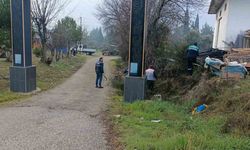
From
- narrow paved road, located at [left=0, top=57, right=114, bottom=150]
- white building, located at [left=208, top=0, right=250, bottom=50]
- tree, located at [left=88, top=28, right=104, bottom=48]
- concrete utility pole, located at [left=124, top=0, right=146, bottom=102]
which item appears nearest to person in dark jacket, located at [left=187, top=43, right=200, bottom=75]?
white building, located at [left=208, top=0, right=250, bottom=50]

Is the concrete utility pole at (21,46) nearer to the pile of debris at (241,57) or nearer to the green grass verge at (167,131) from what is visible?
the green grass verge at (167,131)

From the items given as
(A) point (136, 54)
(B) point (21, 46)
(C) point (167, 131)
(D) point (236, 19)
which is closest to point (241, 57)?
(A) point (136, 54)

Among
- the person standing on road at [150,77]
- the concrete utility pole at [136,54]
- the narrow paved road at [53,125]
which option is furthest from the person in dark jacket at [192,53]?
the narrow paved road at [53,125]

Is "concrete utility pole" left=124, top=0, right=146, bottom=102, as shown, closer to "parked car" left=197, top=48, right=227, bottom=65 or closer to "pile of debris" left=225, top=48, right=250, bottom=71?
"pile of debris" left=225, top=48, right=250, bottom=71

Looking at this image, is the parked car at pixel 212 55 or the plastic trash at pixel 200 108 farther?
the parked car at pixel 212 55

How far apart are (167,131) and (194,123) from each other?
822mm

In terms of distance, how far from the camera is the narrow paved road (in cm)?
632

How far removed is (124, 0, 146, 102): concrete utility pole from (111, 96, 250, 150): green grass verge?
129 centimetres

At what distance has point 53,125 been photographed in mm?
7867

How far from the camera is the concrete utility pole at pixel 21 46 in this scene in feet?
41.0

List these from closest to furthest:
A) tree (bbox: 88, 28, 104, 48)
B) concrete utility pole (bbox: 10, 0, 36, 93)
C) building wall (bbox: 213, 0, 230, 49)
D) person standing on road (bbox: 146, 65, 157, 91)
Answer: concrete utility pole (bbox: 10, 0, 36, 93), person standing on road (bbox: 146, 65, 157, 91), building wall (bbox: 213, 0, 230, 49), tree (bbox: 88, 28, 104, 48)

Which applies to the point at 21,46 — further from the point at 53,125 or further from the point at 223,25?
the point at 223,25

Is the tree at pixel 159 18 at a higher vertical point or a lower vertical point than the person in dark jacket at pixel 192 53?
higher

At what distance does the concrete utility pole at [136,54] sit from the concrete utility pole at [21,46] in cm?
449
